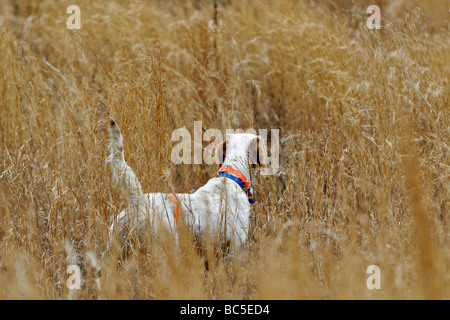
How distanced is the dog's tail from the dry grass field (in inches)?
11.9

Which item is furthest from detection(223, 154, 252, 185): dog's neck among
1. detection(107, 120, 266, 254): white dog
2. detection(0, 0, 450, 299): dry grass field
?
detection(0, 0, 450, 299): dry grass field

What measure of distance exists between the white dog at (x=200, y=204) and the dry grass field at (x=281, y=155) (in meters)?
0.15

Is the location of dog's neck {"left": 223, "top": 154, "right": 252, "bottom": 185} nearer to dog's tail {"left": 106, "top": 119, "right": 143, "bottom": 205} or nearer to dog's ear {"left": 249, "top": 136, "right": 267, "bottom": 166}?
dog's ear {"left": 249, "top": 136, "right": 267, "bottom": 166}

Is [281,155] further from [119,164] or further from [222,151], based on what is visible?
[119,164]

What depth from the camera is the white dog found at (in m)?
2.51

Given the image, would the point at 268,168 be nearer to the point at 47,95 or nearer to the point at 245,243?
the point at 245,243

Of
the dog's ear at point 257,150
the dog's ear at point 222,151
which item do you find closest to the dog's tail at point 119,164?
the dog's ear at point 222,151

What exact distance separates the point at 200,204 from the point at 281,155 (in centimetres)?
107

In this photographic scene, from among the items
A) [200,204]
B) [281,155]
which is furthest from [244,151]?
[281,155]

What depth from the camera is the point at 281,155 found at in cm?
359

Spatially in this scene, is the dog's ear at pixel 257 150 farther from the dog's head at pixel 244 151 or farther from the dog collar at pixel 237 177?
the dog collar at pixel 237 177

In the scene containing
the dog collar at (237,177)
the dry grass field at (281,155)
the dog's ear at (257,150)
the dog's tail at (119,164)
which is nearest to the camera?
the dry grass field at (281,155)

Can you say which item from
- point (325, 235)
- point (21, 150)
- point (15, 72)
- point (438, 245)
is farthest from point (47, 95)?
point (438, 245)

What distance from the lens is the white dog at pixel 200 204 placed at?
2512mm
